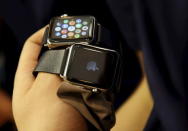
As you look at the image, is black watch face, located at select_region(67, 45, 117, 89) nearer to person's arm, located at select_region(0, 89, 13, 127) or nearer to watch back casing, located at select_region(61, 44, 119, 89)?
watch back casing, located at select_region(61, 44, 119, 89)

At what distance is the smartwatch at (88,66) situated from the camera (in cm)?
38

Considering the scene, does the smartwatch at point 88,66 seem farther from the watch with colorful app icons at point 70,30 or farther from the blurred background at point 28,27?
the blurred background at point 28,27

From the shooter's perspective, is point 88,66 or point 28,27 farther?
point 28,27

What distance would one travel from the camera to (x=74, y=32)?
42 cm

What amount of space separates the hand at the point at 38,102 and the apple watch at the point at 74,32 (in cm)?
3

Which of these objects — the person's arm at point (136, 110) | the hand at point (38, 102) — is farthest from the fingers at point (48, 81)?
the person's arm at point (136, 110)

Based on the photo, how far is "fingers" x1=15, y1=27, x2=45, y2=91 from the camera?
1.41 ft

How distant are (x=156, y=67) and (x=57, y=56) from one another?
0.50ft

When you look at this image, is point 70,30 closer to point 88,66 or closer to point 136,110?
point 88,66

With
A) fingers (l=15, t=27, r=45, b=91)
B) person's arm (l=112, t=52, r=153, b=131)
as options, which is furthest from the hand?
person's arm (l=112, t=52, r=153, b=131)

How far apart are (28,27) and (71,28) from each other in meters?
0.15

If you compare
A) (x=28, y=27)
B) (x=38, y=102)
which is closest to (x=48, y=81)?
(x=38, y=102)

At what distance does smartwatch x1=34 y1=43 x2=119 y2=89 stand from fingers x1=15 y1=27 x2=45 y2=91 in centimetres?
5

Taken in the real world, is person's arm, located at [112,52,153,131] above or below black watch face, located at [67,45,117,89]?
below
